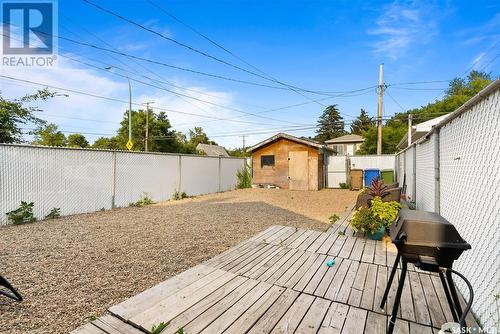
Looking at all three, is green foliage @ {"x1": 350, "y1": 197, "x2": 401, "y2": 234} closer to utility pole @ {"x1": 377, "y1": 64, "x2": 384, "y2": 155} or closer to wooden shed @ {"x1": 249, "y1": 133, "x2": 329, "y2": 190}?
wooden shed @ {"x1": 249, "y1": 133, "x2": 329, "y2": 190}

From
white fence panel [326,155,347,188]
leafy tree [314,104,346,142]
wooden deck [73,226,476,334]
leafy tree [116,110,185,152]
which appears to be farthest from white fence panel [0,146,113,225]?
leafy tree [314,104,346,142]

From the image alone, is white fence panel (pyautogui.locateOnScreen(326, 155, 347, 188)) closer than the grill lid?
No

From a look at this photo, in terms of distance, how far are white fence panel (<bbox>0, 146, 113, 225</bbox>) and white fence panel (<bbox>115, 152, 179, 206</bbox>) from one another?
0.39 metres

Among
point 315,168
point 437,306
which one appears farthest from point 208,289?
point 315,168

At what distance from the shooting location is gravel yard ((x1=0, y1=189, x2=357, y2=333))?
2383 millimetres

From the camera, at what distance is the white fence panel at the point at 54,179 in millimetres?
5789

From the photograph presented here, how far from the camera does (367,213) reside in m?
4.13

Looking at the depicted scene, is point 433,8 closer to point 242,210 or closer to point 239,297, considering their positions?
point 242,210

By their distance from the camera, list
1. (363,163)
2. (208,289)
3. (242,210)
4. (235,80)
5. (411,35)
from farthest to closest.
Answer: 1. (363,163)
2. (235,80)
3. (411,35)
4. (242,210)
5. (208,289)

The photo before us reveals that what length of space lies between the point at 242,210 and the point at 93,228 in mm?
3998

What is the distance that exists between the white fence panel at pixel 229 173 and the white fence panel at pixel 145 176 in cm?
324

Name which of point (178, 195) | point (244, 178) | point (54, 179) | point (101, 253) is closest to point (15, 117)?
point (54, 179)

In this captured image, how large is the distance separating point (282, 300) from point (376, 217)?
8.51 feet

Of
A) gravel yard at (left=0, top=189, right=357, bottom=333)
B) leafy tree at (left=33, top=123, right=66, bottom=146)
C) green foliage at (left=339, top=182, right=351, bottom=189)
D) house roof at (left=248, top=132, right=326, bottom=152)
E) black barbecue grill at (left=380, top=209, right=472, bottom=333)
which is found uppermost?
leafy tree at (left=33, top=123, right=66, bottom=146)
